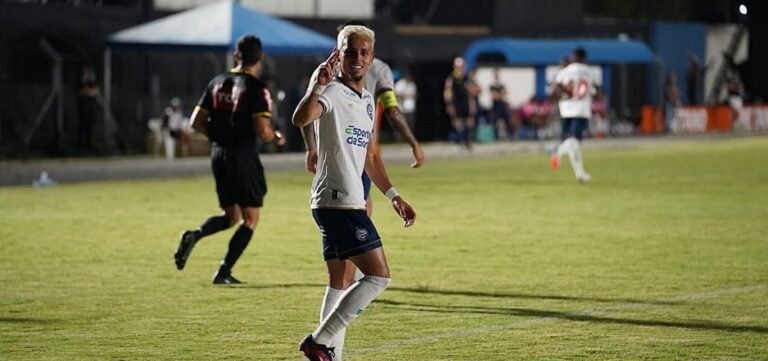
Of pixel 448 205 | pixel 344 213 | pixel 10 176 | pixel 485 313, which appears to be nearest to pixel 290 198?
pixel 448 205

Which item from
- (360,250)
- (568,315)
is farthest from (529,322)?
(360,250)

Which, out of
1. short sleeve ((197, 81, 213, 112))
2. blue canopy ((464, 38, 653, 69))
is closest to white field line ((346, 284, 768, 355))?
short sleeve ((197, 81, 213, 112))

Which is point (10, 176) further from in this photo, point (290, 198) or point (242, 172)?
point (242, 172)

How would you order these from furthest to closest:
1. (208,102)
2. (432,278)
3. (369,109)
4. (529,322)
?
(432,278) < (208,102) < (529,322) < (369,109)

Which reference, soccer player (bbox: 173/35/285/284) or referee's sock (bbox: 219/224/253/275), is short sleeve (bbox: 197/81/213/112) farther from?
referee's sock (bbox: 219/224/253/275)

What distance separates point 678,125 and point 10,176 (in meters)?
27.2

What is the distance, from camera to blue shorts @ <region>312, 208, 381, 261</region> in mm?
8586

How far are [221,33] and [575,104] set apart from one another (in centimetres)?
814

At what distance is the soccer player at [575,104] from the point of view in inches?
1008

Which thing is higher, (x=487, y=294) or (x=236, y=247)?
(x=236, y=247)

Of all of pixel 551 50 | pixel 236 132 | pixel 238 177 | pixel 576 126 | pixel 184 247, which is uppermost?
pixel 236 132

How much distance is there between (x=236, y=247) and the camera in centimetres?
1315

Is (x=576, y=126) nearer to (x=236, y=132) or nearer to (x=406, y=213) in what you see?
(x=236, y=132)

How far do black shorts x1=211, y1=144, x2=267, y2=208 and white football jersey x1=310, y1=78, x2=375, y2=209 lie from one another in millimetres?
4505
